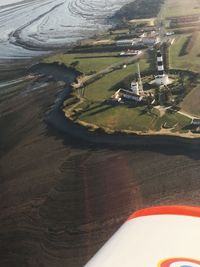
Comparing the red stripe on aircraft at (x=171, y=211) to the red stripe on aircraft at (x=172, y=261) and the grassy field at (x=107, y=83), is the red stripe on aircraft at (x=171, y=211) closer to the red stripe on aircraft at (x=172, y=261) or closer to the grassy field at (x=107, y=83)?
the red stripe on aircraft at (x=172, y=261)

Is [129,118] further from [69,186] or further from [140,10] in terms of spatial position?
[140,10]

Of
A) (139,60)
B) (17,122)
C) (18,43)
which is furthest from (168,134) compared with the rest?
(18,43)

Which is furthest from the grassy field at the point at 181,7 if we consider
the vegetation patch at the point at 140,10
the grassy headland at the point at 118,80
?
the vegetation patch at the point at 140,10

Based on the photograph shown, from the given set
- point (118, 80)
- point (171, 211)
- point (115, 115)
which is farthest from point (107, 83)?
point (171, 211)

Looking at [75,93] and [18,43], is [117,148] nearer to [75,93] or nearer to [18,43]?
[75,93]

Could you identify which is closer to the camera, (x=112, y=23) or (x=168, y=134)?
(x=168, y=134)
